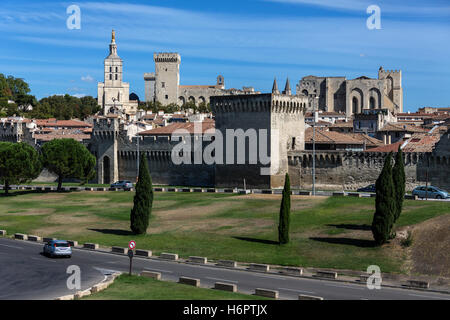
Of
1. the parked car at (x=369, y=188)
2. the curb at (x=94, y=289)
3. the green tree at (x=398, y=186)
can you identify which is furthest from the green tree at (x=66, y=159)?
the curb at (x=94, y=289)

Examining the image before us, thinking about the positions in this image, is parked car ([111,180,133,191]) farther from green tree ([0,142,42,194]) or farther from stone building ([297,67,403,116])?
stone building ([297,67,403,116])

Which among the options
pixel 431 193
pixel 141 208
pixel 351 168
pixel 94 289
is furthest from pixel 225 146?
pixel 94 289

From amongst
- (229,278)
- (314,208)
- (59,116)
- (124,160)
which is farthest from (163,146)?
(59,116)

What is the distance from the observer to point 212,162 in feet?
293

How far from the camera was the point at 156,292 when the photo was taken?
32062mm

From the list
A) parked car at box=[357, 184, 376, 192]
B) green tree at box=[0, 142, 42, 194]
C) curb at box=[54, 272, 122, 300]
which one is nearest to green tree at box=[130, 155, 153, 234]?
curb at box=[54, 272, 122, 300]

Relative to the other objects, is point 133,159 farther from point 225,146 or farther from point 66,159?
point 225,146

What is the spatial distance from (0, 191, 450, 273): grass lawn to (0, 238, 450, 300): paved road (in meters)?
3.68

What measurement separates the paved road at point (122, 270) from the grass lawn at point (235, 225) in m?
3.68

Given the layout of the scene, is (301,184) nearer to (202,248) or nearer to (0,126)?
(202,248)

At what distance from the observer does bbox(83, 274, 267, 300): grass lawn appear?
30859mm

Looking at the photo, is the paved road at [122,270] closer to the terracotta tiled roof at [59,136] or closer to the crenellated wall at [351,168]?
the crenellated wall at [351,168]

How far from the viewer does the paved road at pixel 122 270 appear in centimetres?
3294

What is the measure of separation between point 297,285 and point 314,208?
24266 millimetres
